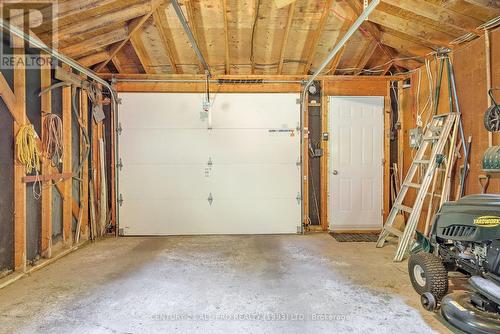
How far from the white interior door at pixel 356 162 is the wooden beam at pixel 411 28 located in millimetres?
1386

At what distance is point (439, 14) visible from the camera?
3.36 meters

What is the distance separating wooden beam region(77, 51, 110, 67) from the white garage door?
2.32ft

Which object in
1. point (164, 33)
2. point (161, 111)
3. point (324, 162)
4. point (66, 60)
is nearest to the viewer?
point (66, 60)

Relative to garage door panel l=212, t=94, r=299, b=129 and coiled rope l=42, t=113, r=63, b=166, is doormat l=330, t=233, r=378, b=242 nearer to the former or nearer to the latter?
garage door panel l=212, t=94, r=299, b=129

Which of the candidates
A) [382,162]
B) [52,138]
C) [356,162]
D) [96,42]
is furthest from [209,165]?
[382,162]

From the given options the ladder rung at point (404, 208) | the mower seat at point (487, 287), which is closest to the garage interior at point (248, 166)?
the mower seat at point (487, 287)

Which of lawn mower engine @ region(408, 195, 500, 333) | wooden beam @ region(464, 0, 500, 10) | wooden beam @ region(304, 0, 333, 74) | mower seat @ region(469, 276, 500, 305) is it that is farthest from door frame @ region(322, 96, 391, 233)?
mower seat @ region(469, 276, 500, 305)

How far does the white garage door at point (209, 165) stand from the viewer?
4973 mm

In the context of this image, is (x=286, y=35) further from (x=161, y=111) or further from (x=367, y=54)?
(x=161, y=111)

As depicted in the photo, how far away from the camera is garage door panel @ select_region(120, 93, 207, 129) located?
496 cm

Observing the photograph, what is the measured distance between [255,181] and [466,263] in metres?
3.18

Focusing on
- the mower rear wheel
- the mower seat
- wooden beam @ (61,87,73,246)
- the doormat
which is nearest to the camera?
the mower seat

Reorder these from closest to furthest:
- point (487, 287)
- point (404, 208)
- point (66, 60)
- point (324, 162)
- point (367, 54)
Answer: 1. point (487, 287)
2. point (66, 60)
3. point (404, 208)
4. point (367, 54)
5. point (324, 162)

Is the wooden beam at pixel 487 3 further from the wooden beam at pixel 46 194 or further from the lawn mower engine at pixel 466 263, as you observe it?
the wooden beam at pixel 46 194
